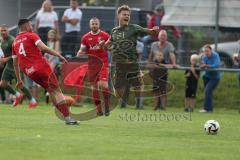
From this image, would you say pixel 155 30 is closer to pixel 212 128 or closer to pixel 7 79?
pixel 212 128

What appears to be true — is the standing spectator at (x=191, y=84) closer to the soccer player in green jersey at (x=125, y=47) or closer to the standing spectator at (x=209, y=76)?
the standing spectator at (x=209, y=76)

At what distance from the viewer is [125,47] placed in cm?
1791

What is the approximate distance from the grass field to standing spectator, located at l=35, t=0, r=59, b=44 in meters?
5.71

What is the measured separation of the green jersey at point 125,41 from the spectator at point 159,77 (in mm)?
4254

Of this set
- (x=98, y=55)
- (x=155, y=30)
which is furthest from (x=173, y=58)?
(x=155, y=30)

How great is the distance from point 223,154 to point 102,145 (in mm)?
1911

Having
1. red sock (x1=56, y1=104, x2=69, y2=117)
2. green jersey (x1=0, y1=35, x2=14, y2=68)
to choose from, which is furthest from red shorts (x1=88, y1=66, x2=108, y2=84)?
green jersey (x1=0, y1=35, x2=14, y2=68)

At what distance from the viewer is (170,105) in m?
23.7

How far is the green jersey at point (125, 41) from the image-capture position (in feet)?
58.2

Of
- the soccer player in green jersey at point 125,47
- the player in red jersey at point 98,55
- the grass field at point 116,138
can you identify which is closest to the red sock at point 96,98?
the player in red jersey at point 98,55

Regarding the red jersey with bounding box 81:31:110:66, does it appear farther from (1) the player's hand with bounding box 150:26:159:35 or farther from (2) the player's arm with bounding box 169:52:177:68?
(2) the player's arm with bounding box 169:52:177:68

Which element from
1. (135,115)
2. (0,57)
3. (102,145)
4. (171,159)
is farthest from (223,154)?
(0,57)

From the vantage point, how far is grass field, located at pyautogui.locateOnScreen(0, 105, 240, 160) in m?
11.0

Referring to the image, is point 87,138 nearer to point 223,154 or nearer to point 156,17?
point 223,154
